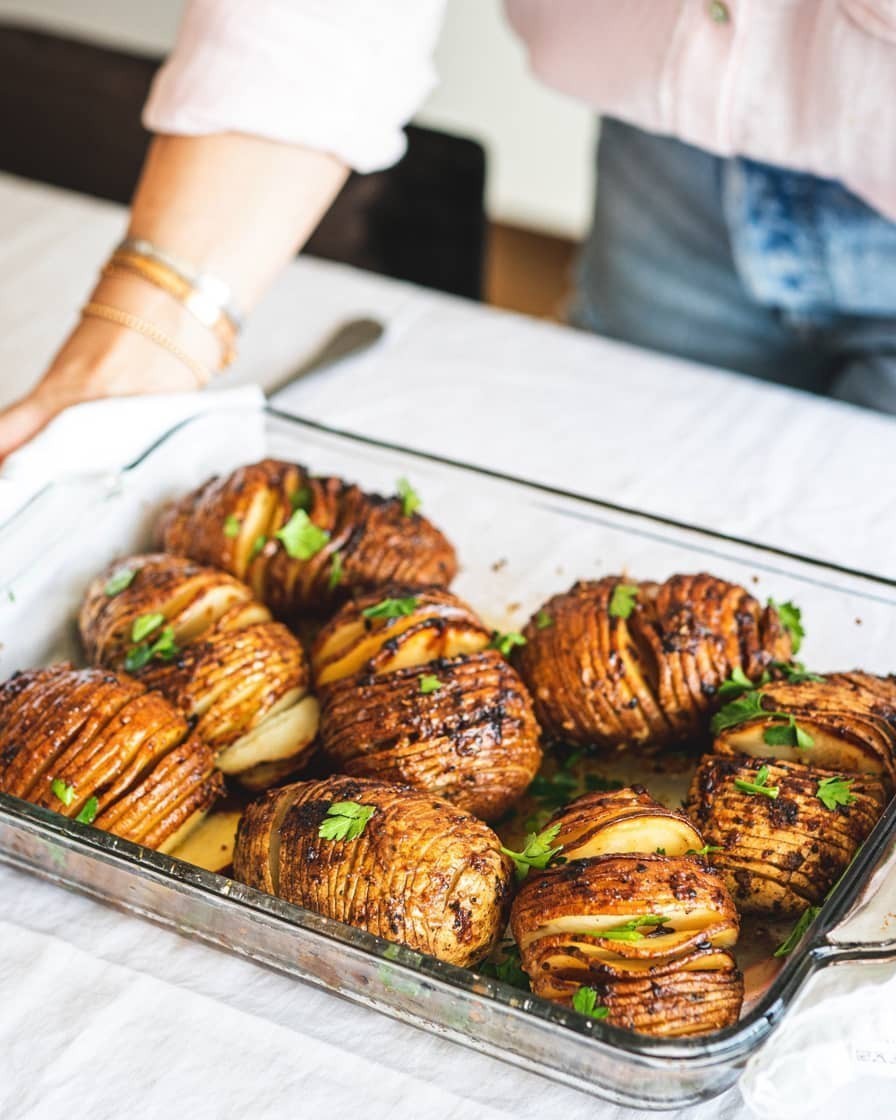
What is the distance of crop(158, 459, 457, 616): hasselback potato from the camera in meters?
1.48

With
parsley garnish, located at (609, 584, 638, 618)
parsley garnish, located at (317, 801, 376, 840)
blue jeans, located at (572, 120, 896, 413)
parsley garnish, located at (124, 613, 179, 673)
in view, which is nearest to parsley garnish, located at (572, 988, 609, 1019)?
parsley garnish, located at (317, 801, 376, 840)

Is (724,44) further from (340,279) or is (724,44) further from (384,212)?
(384,212)

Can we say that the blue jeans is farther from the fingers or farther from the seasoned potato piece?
the fingers

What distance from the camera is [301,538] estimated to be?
149 centimetres

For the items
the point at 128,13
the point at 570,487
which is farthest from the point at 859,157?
the point at 128,13

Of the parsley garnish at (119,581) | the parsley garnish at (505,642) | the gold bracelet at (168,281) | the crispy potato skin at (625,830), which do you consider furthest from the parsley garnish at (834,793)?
the gold bracelet at (168,281)

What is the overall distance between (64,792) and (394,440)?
90 centimetres

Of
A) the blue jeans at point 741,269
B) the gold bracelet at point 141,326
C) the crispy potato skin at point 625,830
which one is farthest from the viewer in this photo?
the blue jeans at point 741,269

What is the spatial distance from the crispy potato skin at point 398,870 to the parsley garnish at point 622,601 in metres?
0.31

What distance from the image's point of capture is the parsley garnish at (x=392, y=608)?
1342 mm

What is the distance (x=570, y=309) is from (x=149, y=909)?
5.48ft

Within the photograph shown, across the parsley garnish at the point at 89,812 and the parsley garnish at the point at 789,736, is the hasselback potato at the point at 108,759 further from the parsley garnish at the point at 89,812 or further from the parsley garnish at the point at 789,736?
the parsley garnish at the point at 789,736

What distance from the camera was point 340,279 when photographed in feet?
7.52

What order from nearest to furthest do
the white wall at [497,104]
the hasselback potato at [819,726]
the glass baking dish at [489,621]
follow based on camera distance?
1. the glass baking dish at [489,621]
2. the hasselback potato at [819,726]
3. the white wall at [497,104]
